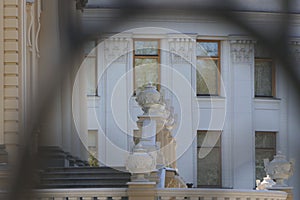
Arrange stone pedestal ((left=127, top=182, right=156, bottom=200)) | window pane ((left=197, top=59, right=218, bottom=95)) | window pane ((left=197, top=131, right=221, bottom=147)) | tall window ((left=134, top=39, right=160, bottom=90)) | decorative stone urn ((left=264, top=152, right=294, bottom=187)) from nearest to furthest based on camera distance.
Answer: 1. stone pedestal ((left=127, top=182, right=156, bottom=200))
2. decorative stone urn ((left=264, top=152, right=294, bottom=187))
3. tall window ((left=134, top=39, right=160, bottom=90))
4. window pane ((left=197, top=59, right=218, bottom=95))
5. window pane ((left=197, top=131, right=221, bottom=147))

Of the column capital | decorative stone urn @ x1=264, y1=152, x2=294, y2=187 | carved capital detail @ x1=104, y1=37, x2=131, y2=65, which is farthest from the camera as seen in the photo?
the column capital

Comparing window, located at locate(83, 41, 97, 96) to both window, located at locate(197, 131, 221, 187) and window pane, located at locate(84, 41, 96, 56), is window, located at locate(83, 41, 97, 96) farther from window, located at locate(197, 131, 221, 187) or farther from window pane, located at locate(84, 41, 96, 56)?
window, located at locate(197, 131, 221, 187)

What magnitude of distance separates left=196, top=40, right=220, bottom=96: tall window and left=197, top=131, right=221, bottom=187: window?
100cm

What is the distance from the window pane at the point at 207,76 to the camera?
21188 millimetres

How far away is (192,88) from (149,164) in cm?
1469

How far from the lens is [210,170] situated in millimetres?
21016

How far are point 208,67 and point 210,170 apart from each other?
2.43 metres

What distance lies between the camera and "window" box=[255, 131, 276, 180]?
21.1m

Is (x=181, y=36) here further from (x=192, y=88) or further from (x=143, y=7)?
(x=143, y=7)

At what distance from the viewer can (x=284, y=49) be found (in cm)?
83

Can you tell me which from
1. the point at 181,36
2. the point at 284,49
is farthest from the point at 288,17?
the point at 181,36

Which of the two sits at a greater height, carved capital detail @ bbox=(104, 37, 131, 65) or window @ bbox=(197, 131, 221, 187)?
carved capital detail @ bbox=(104, 37, 131, 65)

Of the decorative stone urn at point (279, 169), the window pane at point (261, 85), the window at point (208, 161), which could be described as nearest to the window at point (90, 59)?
the decorative stone urn at point (279, 169)

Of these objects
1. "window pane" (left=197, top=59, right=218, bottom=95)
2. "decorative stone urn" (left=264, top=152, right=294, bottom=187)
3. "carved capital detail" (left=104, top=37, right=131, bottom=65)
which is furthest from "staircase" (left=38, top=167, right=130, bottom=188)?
"window pane" (left=197, top=59, right=218, bottom=95)
